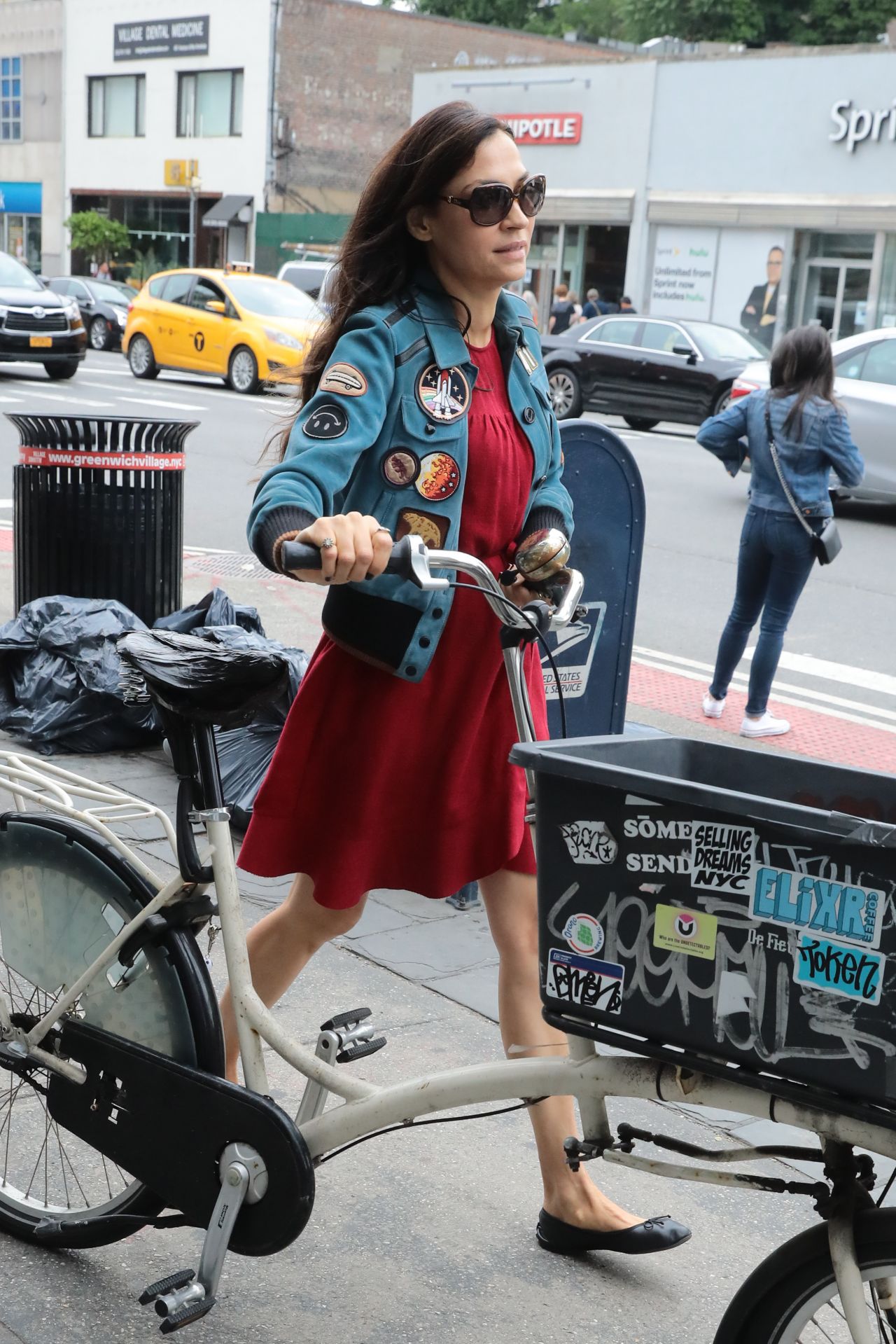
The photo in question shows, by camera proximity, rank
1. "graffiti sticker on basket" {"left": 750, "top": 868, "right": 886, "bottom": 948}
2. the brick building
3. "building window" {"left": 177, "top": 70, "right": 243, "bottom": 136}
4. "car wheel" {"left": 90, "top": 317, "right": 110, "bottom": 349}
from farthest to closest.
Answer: "building window" {"left": 177, "top": 70, "right": 243, "bottom": 136} < the brick building < "car wheel" {"left": 90, "top": 317, "right": 110, "bottom": 349} < "graffiti sticker on basket" {"left": 750, "top": 868, "right": 886, "bottom": 948}

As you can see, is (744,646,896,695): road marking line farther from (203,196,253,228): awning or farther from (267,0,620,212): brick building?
(203,196,253,228): awning

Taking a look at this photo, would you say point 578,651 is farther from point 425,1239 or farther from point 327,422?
point 327,422

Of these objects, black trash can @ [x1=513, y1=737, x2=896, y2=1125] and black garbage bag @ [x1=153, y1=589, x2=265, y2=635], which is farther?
black garbage bag @ [x1=153, y1=589, x2=265, y2=635]

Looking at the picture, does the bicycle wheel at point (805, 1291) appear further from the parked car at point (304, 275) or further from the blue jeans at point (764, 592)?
the parked car at point (304, 275)

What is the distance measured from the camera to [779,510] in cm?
693

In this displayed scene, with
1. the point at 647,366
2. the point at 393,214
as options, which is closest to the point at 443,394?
the point at 393,214

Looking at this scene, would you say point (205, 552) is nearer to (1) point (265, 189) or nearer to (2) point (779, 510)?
(2) point (779, 510)

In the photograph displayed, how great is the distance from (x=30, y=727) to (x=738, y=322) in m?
26.1

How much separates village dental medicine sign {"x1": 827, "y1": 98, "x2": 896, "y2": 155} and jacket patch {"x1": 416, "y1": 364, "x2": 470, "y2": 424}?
27122 mm

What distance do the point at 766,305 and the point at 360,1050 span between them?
28463mm

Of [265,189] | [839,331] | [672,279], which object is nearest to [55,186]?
[265,189]

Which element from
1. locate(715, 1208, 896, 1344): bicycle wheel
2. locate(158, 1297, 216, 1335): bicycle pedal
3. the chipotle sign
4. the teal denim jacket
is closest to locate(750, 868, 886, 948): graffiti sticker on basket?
locate(715, 1208, 896, 1344): bicycle wheel

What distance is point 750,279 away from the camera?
2950 cm

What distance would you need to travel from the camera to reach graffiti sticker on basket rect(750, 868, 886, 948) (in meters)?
1.67
